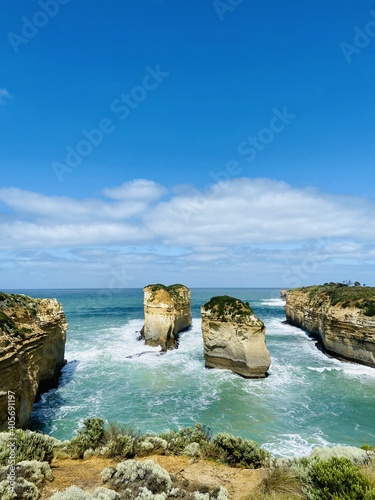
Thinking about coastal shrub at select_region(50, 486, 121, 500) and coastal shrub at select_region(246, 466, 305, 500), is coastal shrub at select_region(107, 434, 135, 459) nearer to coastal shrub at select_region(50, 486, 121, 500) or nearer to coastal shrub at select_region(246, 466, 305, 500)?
coastal shrub at select_region(50, 486, 121, 500)

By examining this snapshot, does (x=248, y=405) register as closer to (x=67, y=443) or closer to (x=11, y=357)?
(x=67, y=443)

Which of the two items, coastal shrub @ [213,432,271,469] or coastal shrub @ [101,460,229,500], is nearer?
coastal shrub @ [101,460,229,500]

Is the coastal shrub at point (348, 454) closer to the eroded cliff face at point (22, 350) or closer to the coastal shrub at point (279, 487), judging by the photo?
the coastal shrub at point (279, 487)

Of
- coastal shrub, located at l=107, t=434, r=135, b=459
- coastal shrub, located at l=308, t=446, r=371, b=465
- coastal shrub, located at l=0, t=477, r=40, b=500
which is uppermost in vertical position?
coastal shrub, located at l=0, t=477, r=40, b=500

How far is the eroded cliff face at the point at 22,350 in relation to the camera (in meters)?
14.2

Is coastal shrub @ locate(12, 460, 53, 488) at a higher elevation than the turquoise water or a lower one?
higher

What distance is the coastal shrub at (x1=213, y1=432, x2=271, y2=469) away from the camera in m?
9.77

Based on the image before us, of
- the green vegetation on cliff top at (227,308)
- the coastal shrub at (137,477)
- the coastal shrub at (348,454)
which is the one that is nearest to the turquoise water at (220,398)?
the green vegetation on cliff top at (227,308)

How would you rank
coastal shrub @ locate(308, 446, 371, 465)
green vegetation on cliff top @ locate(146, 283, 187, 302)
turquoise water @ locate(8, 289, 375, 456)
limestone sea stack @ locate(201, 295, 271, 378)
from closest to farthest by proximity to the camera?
coastal shrub @ locate(308, 446, 371, 465)
turquoise water @ locate(8, 289, 375, 456)
limestone sea stack @ locate(201, 295, 271, 378)
green vegetation on cliff top @ locate(146, 283, 187, 302)

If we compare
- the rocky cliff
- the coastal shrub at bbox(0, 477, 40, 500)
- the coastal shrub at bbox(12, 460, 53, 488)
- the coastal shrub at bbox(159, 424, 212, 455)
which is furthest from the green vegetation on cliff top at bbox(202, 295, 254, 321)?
the coastal shrub at bbox(0, 477, 40, 500)

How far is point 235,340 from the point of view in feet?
92.8

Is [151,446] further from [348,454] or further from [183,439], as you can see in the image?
[348,454]

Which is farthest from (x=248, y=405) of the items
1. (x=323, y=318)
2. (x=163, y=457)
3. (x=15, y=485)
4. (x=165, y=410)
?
(x=323, y=318)

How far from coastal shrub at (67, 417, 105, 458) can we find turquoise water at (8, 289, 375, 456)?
8.32 m
